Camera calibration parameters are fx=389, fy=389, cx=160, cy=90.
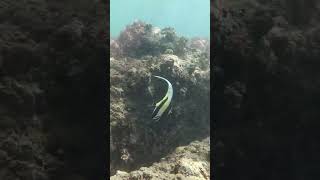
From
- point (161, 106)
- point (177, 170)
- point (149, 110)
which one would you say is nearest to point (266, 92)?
point (177, 170)

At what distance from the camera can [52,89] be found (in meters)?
1.79

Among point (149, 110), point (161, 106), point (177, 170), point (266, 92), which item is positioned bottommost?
point (177, 170)

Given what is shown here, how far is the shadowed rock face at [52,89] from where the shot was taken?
5.73 feet

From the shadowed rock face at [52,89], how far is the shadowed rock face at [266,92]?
1.96ft

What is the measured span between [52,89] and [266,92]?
3.47ft

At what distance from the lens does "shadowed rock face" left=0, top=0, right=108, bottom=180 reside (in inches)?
68.8

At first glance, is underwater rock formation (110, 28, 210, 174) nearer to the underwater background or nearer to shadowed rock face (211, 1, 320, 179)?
the underwater background

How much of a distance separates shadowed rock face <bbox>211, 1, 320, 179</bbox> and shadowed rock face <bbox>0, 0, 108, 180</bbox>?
0.60m

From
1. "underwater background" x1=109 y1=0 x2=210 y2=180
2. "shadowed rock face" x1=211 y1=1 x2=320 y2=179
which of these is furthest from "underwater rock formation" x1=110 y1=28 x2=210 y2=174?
"shadowed rock face" x1=211 y1=1 x2=320 y2=179

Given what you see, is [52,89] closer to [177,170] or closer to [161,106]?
[177,170]

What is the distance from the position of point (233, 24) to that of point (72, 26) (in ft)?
2.60

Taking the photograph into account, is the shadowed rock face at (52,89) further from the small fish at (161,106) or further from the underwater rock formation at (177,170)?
the small fish at (161,106)

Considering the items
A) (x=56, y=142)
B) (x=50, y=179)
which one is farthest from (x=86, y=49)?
(x=50, y=179)

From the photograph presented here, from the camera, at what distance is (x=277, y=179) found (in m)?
2.00
